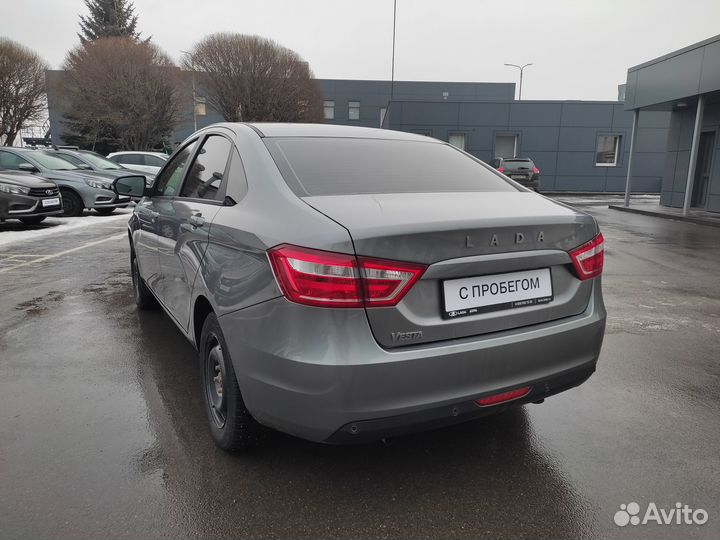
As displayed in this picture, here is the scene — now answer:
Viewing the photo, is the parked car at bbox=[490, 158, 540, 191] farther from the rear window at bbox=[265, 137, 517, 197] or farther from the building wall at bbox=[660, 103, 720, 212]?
the rear window at bbox=[265, 137, 517, 197]

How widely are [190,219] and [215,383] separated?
91 centimetres

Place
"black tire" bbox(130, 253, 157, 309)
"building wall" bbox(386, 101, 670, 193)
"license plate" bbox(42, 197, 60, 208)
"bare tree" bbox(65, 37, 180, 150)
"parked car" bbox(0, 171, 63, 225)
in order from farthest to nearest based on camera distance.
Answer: "bare tree" bbox(65, 37, 180, 150) → "building wall" bbox(386, 101, 670, 193) → "license plate" bbox(42, 197, 60, 208) → "parked car" bbox(0, 171, 63, 225) → "black tire" bbox(130, 253, 157, 309)

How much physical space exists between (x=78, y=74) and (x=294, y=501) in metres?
36.4

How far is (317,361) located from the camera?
1965 mm

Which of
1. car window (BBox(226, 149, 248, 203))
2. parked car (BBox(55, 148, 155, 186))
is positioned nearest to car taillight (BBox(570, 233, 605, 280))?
car window (BBox(226, 149, 248, 203))

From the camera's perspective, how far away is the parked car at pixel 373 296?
6.48ft

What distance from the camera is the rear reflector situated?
219 cm

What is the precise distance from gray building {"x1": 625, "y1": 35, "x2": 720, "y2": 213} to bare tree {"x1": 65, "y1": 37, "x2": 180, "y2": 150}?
26.5 meters

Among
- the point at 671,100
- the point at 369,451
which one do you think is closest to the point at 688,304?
the point at 369,451

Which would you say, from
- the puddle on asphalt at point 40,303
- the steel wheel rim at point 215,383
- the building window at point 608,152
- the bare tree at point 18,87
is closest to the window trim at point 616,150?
the building window at point 608,152

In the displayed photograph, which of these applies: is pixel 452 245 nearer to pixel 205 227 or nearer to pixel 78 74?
pixel 205 227

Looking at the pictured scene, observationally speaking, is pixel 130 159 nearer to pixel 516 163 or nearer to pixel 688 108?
pixel 516 163

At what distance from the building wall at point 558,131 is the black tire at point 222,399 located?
85.7 feet

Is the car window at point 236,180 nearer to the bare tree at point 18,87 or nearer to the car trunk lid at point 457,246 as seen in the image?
the car trunk lid at point 457,246
